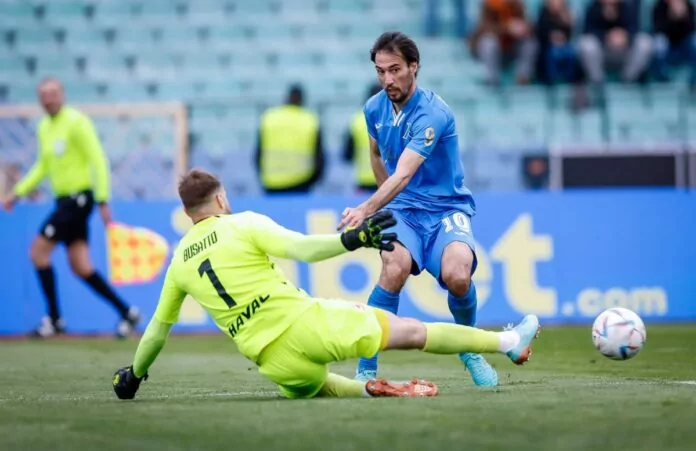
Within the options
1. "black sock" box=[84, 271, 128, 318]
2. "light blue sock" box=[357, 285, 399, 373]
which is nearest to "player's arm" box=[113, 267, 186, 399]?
"light blue sock" box=[357, 285, 399, 373]

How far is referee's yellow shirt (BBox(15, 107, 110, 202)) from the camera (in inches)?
560

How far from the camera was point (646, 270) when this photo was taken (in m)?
15.4

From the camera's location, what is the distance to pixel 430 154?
8.57 m

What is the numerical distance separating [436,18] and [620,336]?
1282 cm

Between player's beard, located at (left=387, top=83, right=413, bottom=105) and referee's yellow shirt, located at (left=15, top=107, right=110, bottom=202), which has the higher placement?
player's beard, located at (left=387, top=83, right=413, bottom=105)

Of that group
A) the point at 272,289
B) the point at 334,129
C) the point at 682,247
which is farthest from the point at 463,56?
the point at 272,289

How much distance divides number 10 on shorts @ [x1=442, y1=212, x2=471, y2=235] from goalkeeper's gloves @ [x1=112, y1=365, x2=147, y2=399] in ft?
6.75

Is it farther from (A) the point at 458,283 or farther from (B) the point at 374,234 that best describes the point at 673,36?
(B) the point at 374,234

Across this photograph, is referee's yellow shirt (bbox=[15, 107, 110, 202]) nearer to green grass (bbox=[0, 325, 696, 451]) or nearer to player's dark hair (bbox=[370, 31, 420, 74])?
green grass (bbox=[0, 325, 696, 451])

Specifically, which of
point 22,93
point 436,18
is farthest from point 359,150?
point 22,93

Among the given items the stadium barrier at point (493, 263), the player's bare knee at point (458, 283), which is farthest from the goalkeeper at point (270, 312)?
the stadium barrier at point (493, 263)

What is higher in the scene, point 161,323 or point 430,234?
point 430,234

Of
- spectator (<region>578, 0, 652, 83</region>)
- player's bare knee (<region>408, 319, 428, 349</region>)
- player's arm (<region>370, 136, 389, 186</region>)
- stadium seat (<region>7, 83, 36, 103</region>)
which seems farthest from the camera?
stadium seat (<region>7, 83, 36, 103</region>)

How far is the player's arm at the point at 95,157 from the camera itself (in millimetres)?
14102
